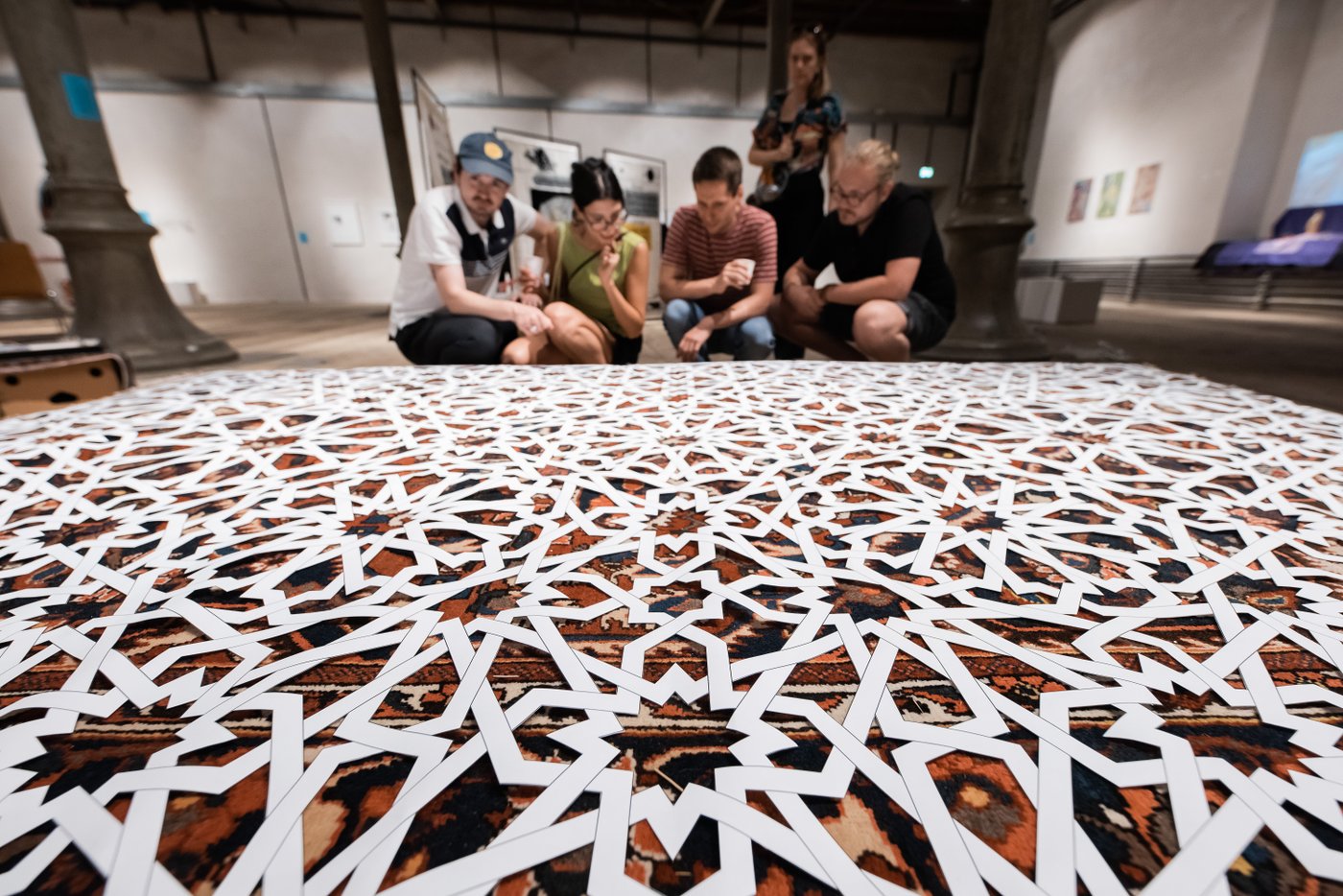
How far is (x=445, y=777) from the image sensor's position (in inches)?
14.6

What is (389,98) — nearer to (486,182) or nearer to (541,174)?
(541,174)

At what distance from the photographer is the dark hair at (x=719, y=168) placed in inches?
71.7

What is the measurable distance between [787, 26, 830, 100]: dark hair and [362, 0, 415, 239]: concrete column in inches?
145

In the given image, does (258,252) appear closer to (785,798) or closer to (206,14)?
(206,14)

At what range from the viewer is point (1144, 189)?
6.76 metres

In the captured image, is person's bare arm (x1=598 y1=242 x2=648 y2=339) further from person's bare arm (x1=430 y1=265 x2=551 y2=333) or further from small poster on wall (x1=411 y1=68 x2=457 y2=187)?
small poster on wall (x1=411 y1=68 x2=457 y2=187)

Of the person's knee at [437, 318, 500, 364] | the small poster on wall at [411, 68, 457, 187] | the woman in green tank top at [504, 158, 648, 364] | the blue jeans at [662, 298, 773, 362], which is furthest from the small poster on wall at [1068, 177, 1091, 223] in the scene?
the person's knee at [437, 318, 500, 364]

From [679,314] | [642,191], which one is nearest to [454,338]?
[679,314]

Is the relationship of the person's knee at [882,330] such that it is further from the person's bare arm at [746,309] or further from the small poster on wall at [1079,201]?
the small poster on wall at [1079,201]

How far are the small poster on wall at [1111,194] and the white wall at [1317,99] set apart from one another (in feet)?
5.32

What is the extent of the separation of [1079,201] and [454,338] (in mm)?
9202

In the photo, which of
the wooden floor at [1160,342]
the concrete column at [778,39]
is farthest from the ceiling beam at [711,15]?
the wooden floor at [1160,342]

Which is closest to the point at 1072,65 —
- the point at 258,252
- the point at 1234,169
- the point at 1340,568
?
the point at 1234,169

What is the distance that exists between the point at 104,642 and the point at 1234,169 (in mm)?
8545
